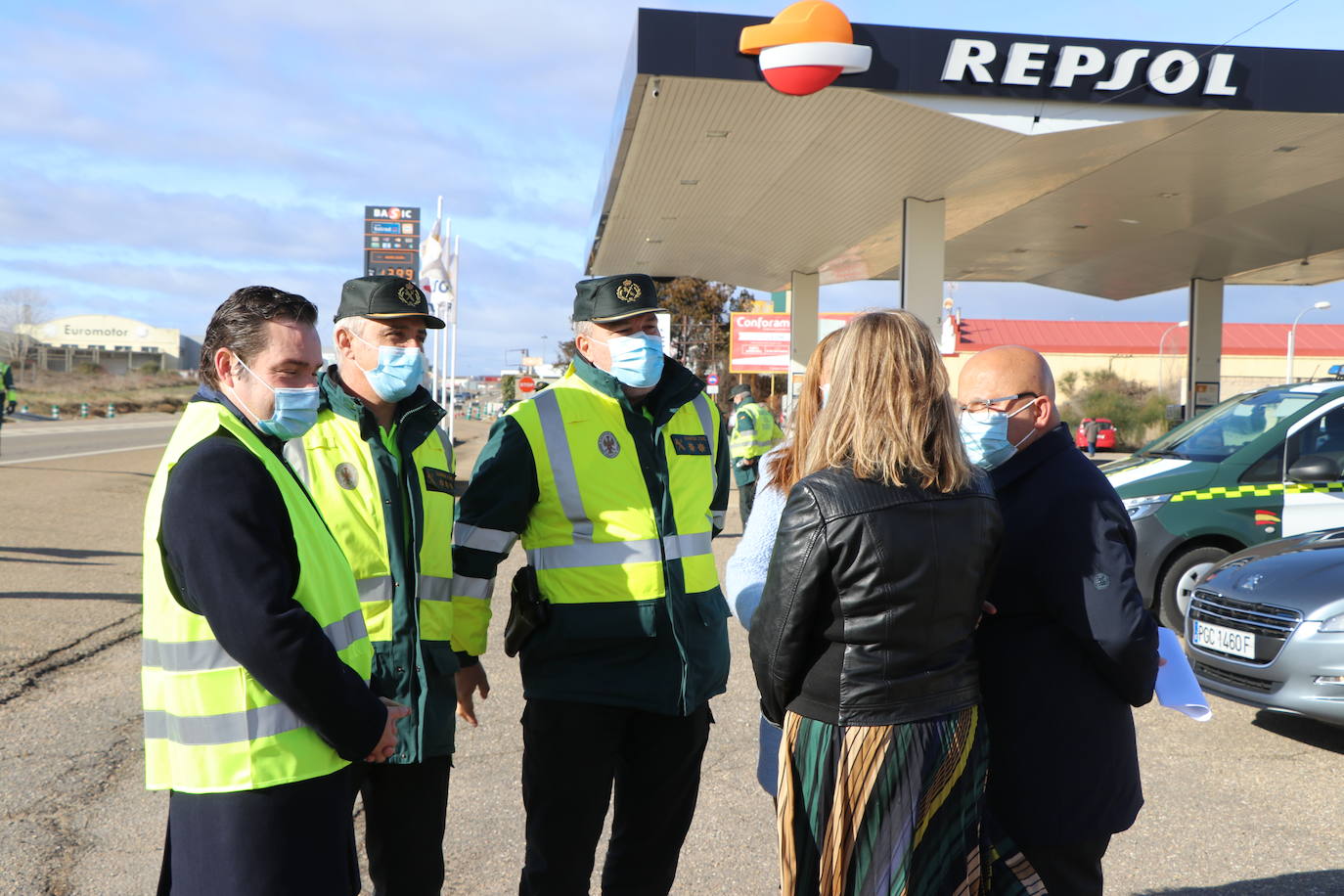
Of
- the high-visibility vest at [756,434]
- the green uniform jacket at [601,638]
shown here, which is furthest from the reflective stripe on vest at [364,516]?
the high-visibility vest at [756,434]

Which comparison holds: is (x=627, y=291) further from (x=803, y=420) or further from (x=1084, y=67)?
(x=1084, y=67)

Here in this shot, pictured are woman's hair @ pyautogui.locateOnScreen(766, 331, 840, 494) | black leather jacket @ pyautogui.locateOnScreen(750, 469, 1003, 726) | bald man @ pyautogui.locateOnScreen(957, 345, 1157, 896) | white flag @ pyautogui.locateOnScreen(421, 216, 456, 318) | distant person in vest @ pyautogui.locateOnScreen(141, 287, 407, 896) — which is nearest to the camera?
distant person in vest @ pyautogui.locateOnScreen(141, 287, 407, 896)

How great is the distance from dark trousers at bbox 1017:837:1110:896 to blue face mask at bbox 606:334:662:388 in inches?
65.5

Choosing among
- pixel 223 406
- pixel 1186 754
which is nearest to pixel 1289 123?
pixel 1186 754

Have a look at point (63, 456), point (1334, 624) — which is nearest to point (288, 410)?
point (1334, 624)

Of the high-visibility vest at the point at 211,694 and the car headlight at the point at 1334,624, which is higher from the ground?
the high-visibility vest at the point at 211,694

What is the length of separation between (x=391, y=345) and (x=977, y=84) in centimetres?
1127

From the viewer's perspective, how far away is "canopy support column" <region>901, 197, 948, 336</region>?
18.0 meters

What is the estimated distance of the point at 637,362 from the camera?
3.25 meters

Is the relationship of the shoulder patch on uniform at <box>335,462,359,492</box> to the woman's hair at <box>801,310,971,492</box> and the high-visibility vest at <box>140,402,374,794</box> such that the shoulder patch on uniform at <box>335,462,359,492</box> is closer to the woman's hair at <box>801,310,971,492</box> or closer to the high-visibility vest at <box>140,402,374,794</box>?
the high-visibility vest at <box>140,402,374,794</box>

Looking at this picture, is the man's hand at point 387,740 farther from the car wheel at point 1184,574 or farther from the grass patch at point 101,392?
the grass patch at point 101,392

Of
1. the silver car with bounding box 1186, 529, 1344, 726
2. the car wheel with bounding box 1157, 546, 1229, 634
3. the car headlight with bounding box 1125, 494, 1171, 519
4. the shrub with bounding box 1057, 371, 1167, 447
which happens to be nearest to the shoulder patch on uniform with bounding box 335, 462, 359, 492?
the silver car with bounding box 1186, 529, 1344, 726

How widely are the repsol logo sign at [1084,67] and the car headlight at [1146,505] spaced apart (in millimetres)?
6606

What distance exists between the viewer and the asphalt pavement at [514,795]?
12.5ft
